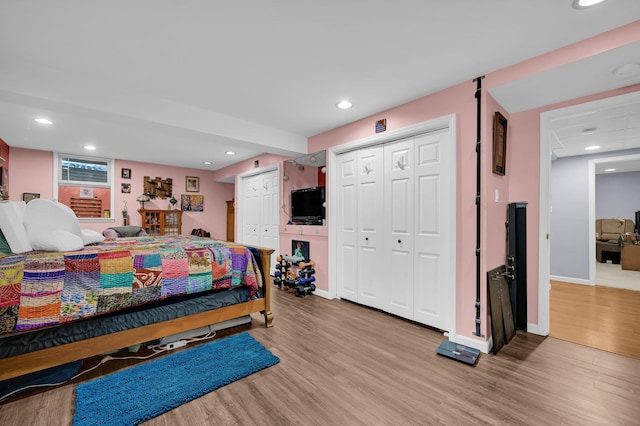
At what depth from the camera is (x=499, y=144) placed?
2594 millimetres

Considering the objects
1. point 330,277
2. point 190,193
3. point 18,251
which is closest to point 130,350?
point 18,251

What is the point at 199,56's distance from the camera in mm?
2160

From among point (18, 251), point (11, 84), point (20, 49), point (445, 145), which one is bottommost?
point (18, 251)

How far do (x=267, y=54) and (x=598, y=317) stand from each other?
14.8ft

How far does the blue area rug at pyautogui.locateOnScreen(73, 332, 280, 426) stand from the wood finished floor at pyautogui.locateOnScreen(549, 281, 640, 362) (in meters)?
2.99

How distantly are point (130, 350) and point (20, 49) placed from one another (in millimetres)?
2558

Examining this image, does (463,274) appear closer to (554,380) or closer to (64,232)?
(554,380)

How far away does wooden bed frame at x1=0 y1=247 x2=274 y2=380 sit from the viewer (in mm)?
1732

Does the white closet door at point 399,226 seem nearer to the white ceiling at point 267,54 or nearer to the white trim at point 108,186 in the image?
the white ceiling at point 267,54

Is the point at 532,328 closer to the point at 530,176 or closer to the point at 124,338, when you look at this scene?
the point at 530,176

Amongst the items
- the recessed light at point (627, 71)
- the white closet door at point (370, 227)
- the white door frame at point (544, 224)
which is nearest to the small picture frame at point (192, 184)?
the white closet door at point (370, 227)

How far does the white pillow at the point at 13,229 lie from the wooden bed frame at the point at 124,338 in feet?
2.85

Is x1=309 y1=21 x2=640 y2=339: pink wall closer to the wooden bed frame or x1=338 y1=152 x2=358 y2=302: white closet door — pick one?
x1=338 y1=152 x2=358 y2=302: white closet door

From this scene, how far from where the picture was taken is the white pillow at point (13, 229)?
6.68 ft
